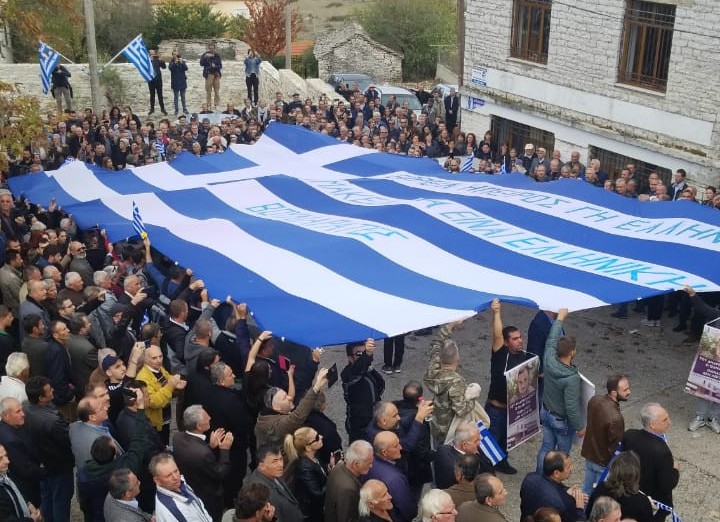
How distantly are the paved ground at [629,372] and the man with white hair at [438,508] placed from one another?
220 cm

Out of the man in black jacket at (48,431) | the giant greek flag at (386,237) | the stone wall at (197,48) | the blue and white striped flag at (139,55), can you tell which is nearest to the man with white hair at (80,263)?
the giant greek flag at (386,237)

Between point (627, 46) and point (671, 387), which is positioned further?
point (627, 46)

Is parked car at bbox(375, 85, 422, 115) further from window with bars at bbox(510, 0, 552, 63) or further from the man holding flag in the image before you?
the man holding flag

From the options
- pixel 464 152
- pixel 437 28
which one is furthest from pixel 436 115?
pixel 437 28

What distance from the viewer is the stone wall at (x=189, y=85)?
20.9 m

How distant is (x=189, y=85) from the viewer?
74.0ft

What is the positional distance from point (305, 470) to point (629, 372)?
477 cm

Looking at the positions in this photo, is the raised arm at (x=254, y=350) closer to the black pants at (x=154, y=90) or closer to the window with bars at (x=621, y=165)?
the window with bars at (x=621, y=165)

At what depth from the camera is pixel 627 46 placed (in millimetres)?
13938

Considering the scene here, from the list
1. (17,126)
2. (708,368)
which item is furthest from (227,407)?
(17,126)

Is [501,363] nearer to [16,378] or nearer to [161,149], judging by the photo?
[16,378]

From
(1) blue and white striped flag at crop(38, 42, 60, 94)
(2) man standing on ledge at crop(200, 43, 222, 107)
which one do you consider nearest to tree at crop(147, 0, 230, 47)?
(2) man standing on ledge at crop(200, 43, 222, 107)

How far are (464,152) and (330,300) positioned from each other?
8846 mm

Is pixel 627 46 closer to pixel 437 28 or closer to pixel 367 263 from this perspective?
pixel 367 263
